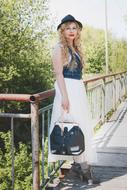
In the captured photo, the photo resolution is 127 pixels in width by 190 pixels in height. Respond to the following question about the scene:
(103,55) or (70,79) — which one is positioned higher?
(70,79)

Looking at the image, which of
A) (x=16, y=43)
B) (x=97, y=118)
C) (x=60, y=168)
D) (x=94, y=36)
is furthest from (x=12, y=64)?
(x=94, y=36)

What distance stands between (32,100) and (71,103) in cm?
64

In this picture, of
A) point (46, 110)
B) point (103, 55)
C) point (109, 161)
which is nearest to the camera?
point (46, 110)

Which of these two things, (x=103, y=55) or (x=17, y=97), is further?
(x=103, y=55)

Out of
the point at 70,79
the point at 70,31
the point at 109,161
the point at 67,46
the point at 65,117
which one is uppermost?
the point at 70,31

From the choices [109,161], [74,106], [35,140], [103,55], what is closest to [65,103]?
[74,106]

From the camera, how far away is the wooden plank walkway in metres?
4.70

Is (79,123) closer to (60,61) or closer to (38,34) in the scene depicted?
(60,61)

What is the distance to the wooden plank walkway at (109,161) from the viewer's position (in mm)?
4699

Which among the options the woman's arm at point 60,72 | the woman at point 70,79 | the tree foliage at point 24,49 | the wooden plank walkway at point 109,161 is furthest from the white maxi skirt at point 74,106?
the tree foliage at point 24,49

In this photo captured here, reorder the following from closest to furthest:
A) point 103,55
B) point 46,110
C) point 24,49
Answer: point 46,110
point 24,49
point 103,55

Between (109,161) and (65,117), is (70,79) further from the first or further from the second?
(109,161)

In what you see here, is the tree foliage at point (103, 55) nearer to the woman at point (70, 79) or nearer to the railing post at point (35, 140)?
the woman at point (70, 79)

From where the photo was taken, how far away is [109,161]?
595cm
